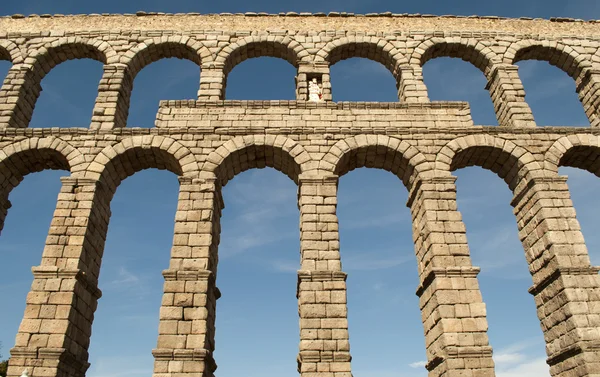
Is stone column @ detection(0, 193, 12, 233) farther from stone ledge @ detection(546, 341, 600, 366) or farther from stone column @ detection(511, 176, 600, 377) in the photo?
stone ledge @ detection(546, 341, 600, 366)

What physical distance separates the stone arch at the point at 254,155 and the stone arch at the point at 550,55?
26.8 feet

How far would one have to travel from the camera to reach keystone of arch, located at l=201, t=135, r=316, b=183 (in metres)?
13.4

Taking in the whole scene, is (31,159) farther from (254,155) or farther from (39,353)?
(254,155)

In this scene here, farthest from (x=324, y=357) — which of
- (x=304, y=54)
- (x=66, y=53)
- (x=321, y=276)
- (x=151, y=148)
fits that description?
(x=66, y=53)

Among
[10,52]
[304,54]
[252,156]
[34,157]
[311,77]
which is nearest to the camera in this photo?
[34,157]

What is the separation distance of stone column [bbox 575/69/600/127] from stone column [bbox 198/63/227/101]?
1167 centimetres

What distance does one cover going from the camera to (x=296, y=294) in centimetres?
1196

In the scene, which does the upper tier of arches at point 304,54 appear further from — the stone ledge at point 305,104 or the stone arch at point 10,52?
the stone ledge at point 305,104

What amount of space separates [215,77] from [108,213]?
17.5ft

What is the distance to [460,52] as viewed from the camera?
16859mm

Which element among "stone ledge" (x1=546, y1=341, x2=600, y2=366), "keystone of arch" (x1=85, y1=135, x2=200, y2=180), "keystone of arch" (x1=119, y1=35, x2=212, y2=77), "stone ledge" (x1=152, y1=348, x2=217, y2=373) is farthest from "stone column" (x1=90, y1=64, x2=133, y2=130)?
"stone ledge" (x1=546, y1=341, x2=600, y2=366)

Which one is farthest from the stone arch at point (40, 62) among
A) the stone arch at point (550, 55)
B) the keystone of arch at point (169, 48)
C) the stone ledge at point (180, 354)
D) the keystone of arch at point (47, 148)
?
the stone arch at point (550, 55)

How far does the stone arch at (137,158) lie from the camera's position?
1332 centimetres

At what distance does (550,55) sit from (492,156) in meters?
5.56
